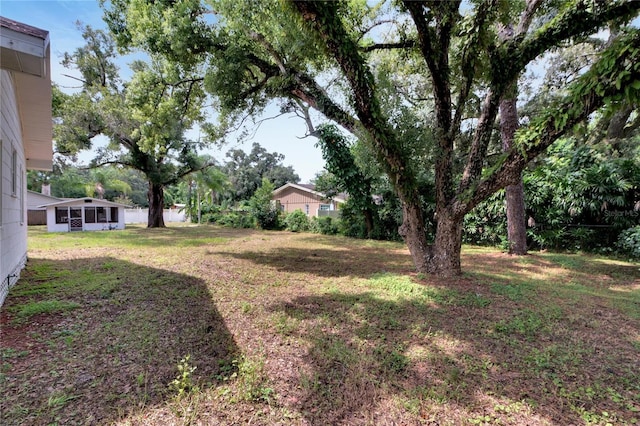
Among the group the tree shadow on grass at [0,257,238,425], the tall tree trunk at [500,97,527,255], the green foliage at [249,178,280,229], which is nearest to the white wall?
the green foliage at [249,178,280,229]

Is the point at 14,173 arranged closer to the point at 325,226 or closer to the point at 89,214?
the point at 325,226

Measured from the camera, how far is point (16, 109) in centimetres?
495

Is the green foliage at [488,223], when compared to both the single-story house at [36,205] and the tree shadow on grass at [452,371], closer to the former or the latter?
the tree shadow on grass at [452,371]

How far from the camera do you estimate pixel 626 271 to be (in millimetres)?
6555

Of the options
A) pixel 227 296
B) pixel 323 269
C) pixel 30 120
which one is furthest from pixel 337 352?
pixel 30 120

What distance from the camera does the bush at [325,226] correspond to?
15612 mm

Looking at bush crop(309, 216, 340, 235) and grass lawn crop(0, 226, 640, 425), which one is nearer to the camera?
grass lawn crop(0, 226, 640, 425)

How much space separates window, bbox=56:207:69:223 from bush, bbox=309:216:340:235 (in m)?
15.0

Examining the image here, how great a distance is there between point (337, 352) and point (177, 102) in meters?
8.39

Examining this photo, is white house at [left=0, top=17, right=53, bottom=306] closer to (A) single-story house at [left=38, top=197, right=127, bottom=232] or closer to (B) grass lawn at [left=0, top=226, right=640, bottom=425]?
(B) grass lawn at [left=0, top=226, right=640, bottom=425]

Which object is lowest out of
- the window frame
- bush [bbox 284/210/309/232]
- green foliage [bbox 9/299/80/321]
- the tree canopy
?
green foliage [bbox 9/299/80/321]

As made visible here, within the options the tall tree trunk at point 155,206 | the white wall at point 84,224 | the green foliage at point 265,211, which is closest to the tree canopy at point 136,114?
the tall tree trunk at point 155,206

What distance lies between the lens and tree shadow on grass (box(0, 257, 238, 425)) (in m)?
2.11

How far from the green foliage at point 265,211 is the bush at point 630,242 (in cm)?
1561
